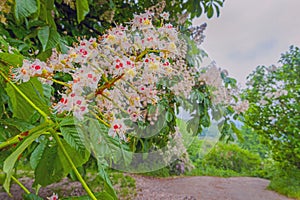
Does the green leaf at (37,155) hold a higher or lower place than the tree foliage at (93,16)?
lower

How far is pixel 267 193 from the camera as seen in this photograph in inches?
133

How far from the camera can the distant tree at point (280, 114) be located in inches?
134

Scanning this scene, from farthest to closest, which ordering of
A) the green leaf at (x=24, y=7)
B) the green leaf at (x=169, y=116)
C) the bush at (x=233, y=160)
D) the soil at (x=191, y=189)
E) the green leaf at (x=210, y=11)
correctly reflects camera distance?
the bush at (x=233, y=160), the soil at (x=191, y=189), the green leaf at (x=210, y=11), the green leaf at (x=169, y=116), the green leaf at (x=24, y=7)

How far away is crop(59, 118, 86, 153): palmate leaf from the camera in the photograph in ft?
1.22

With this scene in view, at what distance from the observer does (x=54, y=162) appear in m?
0.45

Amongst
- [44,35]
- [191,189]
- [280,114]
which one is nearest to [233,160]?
[280,114]

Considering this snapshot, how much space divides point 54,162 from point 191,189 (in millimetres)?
3102

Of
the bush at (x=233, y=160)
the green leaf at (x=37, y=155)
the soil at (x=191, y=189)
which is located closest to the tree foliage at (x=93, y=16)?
the green leaf at (x=37, y=155)

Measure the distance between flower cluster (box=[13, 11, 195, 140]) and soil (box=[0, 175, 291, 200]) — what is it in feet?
8.46

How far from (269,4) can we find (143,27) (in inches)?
120

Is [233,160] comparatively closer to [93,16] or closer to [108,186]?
[93,16]

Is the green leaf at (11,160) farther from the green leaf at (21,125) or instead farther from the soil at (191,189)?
the soil at (191,189)

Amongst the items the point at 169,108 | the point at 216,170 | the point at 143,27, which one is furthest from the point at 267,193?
the point at 143,27

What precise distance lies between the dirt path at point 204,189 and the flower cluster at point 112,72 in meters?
2.59
